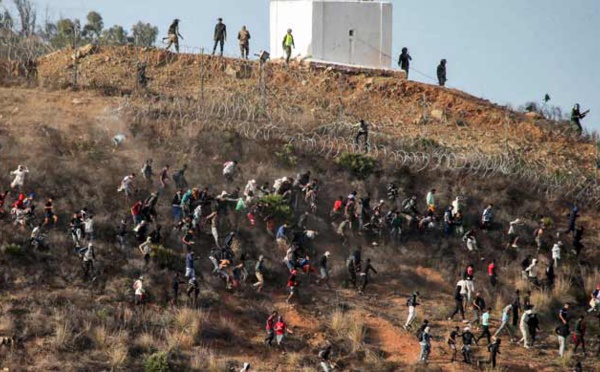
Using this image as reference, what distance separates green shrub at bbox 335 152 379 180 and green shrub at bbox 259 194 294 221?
454 cm

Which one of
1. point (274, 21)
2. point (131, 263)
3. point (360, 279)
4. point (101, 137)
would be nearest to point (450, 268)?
point (360, 279)

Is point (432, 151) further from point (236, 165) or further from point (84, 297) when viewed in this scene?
point (84, 297)

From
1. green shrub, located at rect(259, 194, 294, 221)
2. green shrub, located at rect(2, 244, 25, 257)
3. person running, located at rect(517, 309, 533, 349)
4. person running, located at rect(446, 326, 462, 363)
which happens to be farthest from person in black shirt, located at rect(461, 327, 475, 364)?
green shrub, located at rect(2, 244, 25, 257)

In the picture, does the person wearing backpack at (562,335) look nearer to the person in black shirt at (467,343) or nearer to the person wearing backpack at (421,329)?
the person in black shirt at (467,343)

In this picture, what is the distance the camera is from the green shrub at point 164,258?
25.8 metres

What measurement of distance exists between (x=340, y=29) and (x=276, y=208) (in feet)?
47.5

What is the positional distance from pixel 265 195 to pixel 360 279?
3773mm

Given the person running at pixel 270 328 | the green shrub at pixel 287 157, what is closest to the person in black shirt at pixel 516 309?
the person running at pixel 270 328

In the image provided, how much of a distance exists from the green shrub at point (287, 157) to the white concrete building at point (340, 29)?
8.91m

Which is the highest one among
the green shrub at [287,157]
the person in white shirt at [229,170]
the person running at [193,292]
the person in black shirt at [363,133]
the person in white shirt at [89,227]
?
the person in black shirt at [363,133]

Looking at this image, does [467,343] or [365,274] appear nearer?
[467,343]

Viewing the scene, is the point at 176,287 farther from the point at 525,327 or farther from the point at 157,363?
the point at 525,327

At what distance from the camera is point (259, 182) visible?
1216 inches

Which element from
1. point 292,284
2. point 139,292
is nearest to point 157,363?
point 139,292
